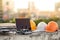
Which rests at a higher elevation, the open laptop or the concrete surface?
the open laptop

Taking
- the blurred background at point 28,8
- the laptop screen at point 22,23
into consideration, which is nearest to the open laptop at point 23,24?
the laptop screen at point 22,23

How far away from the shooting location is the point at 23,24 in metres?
1.16

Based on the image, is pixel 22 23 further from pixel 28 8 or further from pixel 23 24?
pixel 28 8

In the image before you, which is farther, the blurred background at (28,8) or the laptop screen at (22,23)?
the blurred background at (28,8)

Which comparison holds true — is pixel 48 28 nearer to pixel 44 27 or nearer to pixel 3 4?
pixel 44 27

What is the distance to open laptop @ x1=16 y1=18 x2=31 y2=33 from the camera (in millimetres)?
1147

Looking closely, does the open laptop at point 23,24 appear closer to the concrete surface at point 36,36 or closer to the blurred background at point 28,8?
the concrete surface at point 36,36

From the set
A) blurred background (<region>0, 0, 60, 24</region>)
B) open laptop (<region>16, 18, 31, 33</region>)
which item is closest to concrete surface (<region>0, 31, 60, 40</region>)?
open laptop (<region>16, 18, 31, 33</region>)

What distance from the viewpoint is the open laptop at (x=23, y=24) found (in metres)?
1.15

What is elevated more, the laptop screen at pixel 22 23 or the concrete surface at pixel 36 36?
the laptop screen at pixel 22 23

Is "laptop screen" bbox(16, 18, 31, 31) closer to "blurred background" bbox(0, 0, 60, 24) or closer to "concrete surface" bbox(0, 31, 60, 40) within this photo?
"concrete surface" bbox(0, 31, 60, 40)

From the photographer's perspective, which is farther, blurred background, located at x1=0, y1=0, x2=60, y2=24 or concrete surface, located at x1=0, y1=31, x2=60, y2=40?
blurred background, located at x1=0, y1=0, x2=60, y2=24

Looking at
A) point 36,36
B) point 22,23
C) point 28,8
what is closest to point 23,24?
point 22,23

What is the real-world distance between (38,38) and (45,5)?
1.04m
